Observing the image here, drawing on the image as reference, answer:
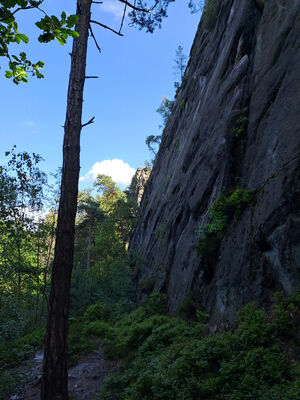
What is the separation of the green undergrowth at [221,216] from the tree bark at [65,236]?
3.65 metres

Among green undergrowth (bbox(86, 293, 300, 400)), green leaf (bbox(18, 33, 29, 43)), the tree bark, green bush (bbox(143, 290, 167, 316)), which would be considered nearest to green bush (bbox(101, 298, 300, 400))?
green undergrowth (bbox(86, 293, 300, 400))

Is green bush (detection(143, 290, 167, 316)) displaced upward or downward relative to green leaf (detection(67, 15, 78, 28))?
downward

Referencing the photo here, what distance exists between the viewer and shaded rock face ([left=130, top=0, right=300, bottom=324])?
16.4ft

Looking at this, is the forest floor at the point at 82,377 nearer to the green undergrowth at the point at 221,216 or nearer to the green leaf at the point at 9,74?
the green undergrowth at the point at 221,216

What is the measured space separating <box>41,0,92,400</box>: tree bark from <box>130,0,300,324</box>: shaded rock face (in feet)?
10.8

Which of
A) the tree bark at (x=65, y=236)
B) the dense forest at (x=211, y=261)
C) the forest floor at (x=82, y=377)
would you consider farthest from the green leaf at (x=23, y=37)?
the forest floor at (x=82, y=377)

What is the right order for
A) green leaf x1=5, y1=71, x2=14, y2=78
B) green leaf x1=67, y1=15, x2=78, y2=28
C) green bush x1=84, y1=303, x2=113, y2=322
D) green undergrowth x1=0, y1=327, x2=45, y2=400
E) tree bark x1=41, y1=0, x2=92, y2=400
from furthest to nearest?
green bush x1=84, y1=303, x2=113, y2=322 < green undergrowth x1=0, y1=327, x2=45, y2=400 < tree bark x1=41, y1=0, x2=92, y2=400 < green leaf x1=5, y1=71, x2=14, y2=78 < green leaf x1=67, y1=15, x2=78, y2=28

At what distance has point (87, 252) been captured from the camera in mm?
32188

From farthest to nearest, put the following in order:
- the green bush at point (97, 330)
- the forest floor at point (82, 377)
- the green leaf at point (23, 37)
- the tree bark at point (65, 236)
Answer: the green bush at point (97, 330) → the forest floor at point (82, 377) → the tree bark at point (65, 236) → the green leaf at point (23, 37)

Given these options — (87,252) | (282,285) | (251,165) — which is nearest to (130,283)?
(251,165)

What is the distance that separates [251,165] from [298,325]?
13.6 feet

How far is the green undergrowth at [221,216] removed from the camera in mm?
6540

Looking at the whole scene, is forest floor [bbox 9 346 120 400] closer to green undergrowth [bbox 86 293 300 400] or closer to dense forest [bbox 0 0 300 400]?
dense forest [bbox 0 0 300 400]

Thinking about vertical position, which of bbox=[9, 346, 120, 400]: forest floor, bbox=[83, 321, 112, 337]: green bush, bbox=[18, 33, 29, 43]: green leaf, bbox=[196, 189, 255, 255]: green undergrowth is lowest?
bbox=[9, 346, 120, 400]: forest floor
